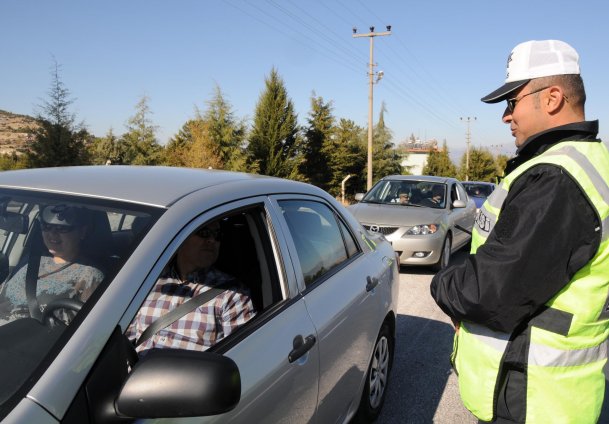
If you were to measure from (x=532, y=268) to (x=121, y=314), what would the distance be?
1248mm

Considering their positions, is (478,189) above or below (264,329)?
below

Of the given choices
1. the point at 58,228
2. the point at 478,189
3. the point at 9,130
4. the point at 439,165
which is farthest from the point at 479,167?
the point at 58,228

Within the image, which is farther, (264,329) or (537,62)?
(264,329)

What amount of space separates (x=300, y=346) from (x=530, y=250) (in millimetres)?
969

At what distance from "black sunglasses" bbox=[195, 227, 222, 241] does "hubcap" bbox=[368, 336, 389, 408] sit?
1.43 metres

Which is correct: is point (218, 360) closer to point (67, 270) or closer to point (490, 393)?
point (67, 270)

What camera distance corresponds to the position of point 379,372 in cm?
313

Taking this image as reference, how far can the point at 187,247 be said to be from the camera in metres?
2.00

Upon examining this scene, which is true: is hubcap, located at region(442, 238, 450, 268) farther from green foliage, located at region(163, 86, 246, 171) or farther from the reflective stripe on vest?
green foliage, located at region(163, 86, 246, 171)

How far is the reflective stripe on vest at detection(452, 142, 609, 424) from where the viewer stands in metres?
1.50

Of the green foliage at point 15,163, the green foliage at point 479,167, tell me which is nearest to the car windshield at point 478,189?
the green foliage at point 15,163

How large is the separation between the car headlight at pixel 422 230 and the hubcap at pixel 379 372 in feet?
13.2

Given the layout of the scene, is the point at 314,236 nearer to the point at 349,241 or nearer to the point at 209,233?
the point at 349,241

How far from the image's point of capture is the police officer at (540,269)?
1.44 metres
